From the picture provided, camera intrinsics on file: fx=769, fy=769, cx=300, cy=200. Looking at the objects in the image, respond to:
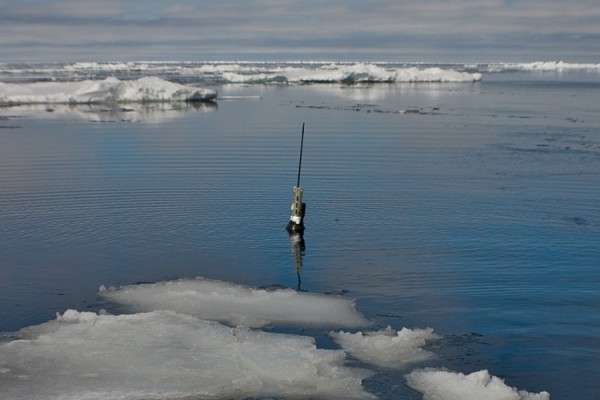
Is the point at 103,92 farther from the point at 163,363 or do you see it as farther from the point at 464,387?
the point at 464,387

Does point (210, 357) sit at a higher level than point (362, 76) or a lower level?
lower

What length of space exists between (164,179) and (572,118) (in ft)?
83.0

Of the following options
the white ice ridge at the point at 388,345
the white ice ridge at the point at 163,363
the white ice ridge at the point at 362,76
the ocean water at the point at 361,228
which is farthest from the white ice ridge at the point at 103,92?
the white ice ridge at the point at 388,345

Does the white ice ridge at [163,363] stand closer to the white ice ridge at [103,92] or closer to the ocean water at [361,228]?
the ocean water at [361,228]

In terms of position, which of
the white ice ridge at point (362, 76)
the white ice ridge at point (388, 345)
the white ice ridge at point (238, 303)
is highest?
the white ice ridge at point (362, 76)

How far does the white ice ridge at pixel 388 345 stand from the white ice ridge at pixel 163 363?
376 mm

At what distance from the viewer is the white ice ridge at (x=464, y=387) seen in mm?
8711

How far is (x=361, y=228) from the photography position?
55.5 ft

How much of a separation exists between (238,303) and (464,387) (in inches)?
163

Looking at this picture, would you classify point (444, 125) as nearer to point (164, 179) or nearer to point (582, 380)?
point (164, 179)

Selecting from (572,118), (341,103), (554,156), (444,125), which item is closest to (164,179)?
(554,156)

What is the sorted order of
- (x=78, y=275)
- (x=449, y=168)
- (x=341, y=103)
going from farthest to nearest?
(x=341, y=103) < (x=449, y=168) < (x=78, y=275)

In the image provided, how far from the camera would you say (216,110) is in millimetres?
48594

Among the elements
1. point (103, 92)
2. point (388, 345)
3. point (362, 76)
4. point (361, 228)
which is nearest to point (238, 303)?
point (388, 345)
